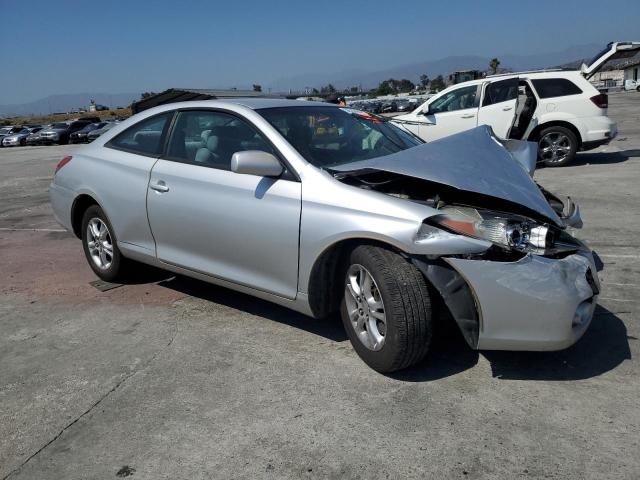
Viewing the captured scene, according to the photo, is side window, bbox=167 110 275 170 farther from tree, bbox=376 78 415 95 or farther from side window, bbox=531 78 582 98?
tree, bbox=376 78 415 95

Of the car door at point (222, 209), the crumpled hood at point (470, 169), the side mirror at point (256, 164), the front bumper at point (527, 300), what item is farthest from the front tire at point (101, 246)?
the front bumper at point (527, 300)

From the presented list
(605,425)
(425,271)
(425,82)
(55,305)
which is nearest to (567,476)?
(605,425)

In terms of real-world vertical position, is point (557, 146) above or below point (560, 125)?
below

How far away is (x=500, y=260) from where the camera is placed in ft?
9.67

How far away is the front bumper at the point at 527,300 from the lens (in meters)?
2.91

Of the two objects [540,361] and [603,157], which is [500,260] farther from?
[603,157]

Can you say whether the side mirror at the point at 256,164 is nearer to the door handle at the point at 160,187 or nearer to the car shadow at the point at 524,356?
the door handle at the point at 160,187

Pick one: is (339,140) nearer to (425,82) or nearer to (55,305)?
(55,305)

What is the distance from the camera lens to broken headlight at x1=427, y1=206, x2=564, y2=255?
9.91ft

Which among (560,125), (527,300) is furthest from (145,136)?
(560,125)

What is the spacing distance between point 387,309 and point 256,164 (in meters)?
1.17

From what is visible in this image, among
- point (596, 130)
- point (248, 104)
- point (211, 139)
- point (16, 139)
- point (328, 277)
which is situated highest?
point (248, 104)

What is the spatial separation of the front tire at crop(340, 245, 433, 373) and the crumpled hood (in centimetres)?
50

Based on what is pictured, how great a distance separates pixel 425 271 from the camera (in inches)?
118
